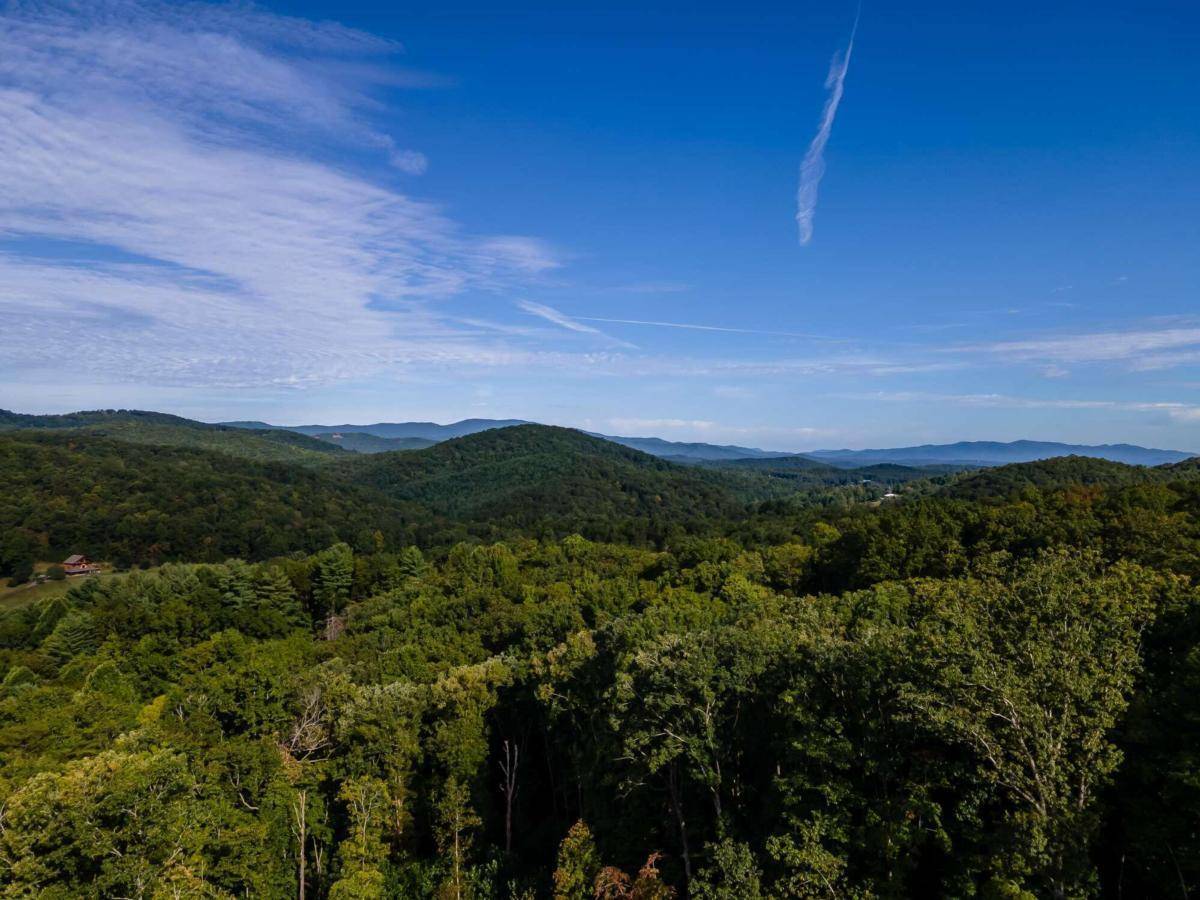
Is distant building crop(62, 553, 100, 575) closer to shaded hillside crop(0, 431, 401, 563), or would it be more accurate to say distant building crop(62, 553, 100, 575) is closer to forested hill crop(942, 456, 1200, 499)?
shaded hillside crop(0, 431, 401, 563)

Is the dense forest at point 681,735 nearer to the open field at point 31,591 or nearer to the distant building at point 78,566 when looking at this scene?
the open field at point 31,591

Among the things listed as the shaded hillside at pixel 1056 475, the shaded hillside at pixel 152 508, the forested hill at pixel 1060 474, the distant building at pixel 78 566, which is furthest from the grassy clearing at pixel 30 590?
the forested hill at pixel 1060 474

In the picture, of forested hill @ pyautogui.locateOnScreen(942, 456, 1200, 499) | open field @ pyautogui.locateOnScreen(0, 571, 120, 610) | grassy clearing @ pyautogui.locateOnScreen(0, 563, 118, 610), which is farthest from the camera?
forested hill @ pyautogui.locateOnScreen(942, 456, 1200, 499)

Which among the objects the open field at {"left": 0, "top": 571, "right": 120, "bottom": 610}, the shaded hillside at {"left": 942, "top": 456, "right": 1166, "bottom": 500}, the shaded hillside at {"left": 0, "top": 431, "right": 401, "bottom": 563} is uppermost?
the shaded hillside at {"left": 942, "top": 456, "right": 1166, "bottom": 500}

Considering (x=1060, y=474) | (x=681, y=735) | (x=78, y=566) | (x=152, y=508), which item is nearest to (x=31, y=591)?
(x=78, y=566)

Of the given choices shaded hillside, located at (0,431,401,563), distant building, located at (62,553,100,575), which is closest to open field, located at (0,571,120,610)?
distant building, located at (62,553,100,575)
